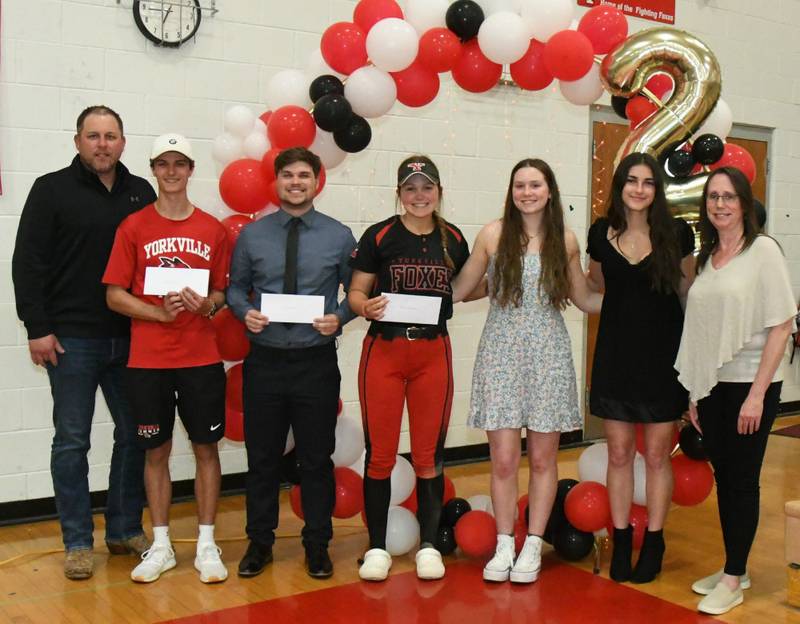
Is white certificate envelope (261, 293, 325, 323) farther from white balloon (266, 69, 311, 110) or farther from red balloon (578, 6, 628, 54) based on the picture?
red balloon (578, 6, 628, 54)

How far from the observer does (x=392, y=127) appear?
5.12 meters

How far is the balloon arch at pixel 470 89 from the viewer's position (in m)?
3.54

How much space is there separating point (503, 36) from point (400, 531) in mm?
1949

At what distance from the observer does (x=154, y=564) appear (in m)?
3.43

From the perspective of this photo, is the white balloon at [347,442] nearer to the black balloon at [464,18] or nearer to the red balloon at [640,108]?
the black balloon at [464,18]

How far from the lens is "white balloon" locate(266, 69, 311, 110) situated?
369 cm

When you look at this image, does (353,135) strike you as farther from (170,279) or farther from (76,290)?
(76,290)

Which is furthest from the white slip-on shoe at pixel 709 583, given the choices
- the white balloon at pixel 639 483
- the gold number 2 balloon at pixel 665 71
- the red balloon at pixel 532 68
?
the red balloon at pixel 532 68

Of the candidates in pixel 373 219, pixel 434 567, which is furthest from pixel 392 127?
pixel 434 567

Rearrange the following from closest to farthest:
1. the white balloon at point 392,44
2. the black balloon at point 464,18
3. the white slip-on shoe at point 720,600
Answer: the white slip-on shoe at point 720,600 < the white balloon at point 392,44 < the black balloon at point 464,18

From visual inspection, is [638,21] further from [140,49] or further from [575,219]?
[140,49]

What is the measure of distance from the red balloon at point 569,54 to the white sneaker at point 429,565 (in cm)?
195

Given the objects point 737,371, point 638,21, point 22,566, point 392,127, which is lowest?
point 22,566

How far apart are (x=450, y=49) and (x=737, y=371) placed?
1615 mm
